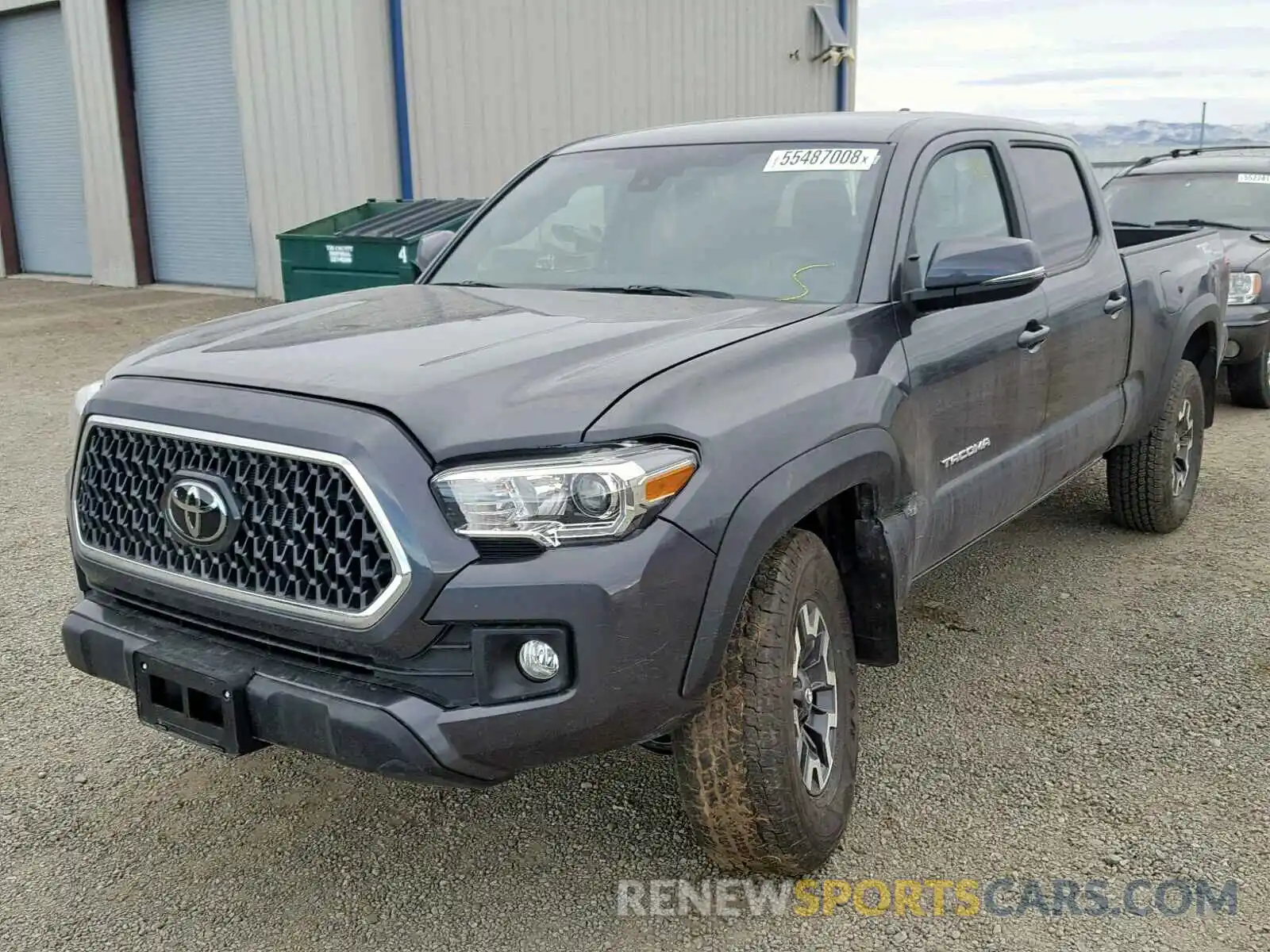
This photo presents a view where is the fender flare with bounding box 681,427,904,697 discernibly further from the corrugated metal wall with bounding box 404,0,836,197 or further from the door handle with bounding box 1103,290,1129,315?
the corrugated metal wall with bounding box 404,0,836,197

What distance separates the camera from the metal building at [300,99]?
13.7 metres

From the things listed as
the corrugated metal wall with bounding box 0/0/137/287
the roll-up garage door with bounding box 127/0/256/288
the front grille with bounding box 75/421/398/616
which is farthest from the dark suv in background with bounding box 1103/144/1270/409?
the corrugated metal wall with bounding box 0/0/137/287

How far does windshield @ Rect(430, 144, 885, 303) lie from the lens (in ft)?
11.4

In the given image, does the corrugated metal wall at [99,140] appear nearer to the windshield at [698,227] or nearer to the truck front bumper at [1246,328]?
the truck front bumper at [1246,328]

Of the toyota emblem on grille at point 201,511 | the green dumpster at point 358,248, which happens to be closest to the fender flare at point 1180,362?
the toyota emblem on grille at point 201,511

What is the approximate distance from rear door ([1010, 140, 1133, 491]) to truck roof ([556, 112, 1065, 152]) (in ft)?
1.04

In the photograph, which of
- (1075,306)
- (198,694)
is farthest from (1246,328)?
(198,694)

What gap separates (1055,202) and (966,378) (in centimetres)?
139

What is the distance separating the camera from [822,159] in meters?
3.66

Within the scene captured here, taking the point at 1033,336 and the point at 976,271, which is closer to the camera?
the point at 976,271

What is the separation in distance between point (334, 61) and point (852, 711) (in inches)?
478

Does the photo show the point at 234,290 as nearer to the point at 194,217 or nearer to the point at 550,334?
the point at 194,217

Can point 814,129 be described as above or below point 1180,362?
above

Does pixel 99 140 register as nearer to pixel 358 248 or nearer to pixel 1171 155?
pixel 358 248
